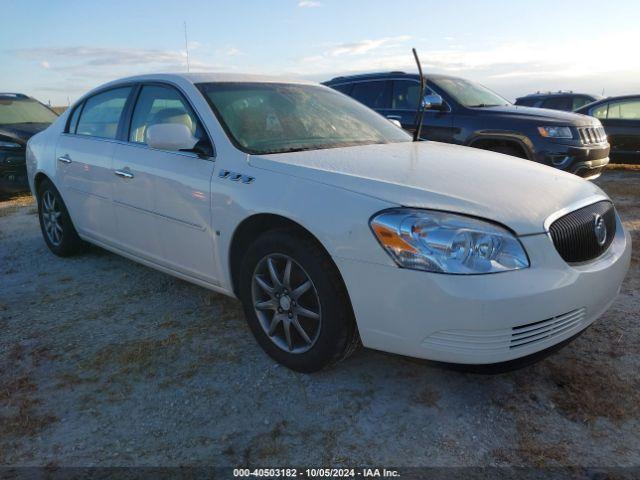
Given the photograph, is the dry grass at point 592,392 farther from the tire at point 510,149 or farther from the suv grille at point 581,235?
the tire at point 510,149

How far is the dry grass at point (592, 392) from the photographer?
2.51 meters

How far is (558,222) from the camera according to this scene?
2527 millimetres

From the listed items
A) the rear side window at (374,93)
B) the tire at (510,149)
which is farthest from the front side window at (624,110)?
the rear side window at (374,93)

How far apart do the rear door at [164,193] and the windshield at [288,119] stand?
0.20 metres

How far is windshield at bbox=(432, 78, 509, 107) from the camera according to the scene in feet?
24.9

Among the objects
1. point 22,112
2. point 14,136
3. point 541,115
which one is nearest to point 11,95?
point 22,112

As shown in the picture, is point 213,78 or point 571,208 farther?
point 213,78

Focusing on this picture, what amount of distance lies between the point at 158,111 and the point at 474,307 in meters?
2.61

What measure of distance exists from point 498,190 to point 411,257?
2.09 feet

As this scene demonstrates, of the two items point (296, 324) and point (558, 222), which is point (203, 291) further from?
point (558, 222)

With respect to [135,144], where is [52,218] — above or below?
below

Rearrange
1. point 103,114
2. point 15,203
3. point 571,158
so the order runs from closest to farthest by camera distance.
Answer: point 103,114 → point 571,158 → point 15,203

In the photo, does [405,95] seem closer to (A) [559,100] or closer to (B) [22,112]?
(B) [22,112]

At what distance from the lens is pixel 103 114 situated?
4383 mm
